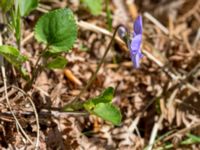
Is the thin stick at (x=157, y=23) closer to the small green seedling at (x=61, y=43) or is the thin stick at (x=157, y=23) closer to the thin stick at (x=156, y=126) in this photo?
the thin stick at (x=156, y=126)

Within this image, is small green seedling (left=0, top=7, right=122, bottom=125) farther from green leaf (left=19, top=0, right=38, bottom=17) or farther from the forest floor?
the forest floor

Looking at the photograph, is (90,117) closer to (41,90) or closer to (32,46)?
(41,90)

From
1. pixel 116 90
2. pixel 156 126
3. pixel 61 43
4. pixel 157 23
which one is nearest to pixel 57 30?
pixel 61 43

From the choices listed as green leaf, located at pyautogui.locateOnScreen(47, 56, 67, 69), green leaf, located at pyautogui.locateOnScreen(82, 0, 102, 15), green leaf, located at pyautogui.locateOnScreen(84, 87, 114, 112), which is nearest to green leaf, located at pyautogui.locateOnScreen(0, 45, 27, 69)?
green leaf, located at pyautogui.locateOnScreen(47, 56, 67, 69)

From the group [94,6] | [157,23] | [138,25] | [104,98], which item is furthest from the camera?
[157,23]

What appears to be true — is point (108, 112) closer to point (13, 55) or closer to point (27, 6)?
point (13, 55)

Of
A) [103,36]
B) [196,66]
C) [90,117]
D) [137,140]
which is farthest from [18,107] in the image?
[196,66]
